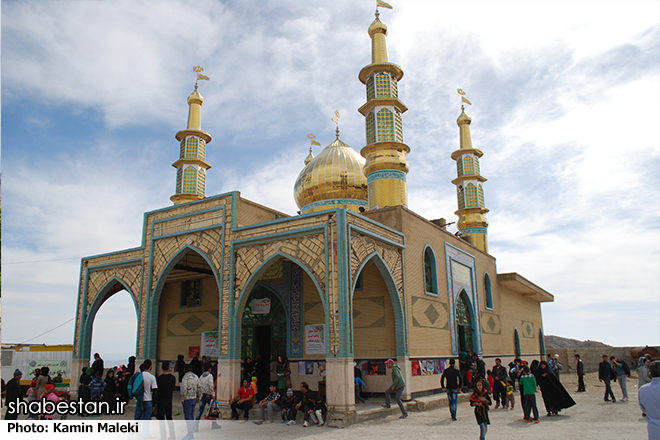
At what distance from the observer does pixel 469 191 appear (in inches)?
878

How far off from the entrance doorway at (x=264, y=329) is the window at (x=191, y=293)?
7.14ft

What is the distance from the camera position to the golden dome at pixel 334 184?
17109 mm

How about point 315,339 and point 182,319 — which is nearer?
point 315,339

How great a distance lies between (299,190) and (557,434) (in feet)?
39.0

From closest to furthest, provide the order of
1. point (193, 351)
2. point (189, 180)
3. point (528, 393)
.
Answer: point (528, 393)
point (193, 351)
point (189, 180)

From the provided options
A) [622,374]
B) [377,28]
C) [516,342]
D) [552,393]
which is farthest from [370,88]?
[516,342]

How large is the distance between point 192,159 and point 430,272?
458 inches

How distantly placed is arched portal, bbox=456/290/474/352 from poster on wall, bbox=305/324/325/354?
4.81 meters

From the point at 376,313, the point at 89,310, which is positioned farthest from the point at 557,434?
the point at 89,310

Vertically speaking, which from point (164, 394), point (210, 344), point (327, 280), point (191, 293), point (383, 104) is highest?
point (383, 104)

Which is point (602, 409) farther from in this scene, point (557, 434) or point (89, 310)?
point (89, 310)

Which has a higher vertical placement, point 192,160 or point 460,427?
point 192,160

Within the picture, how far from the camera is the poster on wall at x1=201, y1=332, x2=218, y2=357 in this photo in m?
14.5

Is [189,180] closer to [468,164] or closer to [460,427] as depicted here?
[468,164]
